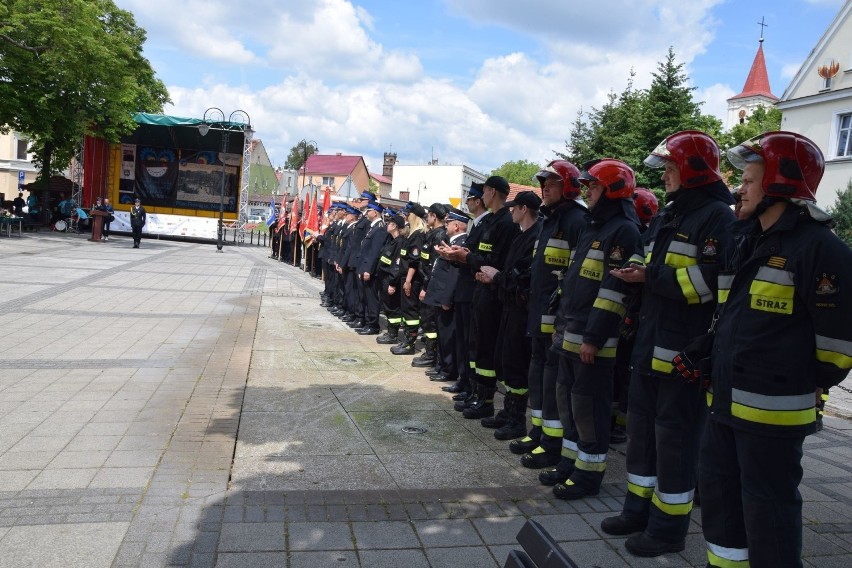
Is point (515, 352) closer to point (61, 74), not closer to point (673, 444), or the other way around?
point (673, 444)

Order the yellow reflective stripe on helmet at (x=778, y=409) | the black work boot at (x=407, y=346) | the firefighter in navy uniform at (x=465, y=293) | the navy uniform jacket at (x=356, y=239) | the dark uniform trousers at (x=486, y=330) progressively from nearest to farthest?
1. the yellow reflective stripe on helmet at (x=778, y=409)
2. the dark uniform trousers at (x=486, y=330)
3. the firefighter in navy uniform at (x=465, y=293)
4. the black work boot at (x=407, y=346)
5. the navy uniform jacket at (x=356, y=239)

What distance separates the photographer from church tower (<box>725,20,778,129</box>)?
84500 millimetres

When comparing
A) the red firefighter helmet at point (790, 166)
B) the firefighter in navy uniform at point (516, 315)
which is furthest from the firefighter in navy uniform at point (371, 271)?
the red firefighter helmet at point (790, 166)

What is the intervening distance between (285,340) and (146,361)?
92.4 inches

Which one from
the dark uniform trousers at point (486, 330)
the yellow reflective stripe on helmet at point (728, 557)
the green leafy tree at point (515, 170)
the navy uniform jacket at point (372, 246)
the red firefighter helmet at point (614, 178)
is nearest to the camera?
the yellow reflective stripe on helmet at point (728, 557)

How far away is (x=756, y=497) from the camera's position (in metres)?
2.93

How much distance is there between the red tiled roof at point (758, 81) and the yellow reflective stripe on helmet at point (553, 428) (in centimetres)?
9077

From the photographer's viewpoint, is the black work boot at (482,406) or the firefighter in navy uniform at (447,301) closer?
the black work boot at (482,406)

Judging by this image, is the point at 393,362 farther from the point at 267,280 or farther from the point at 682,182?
the point at 267,280

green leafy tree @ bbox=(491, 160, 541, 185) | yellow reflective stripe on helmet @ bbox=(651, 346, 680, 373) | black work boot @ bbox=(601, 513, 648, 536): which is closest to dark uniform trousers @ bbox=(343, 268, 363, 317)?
black work boot @ bbox=(601, 513, 648, 536)

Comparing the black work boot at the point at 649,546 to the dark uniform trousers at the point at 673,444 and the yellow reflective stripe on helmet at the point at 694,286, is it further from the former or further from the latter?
the yellow reflective stripe on helmet at the point at 694,286

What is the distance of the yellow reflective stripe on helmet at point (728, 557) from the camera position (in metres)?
3.13

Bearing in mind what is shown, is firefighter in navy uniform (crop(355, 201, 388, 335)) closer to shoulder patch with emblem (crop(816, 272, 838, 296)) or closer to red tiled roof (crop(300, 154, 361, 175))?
shoulder patch with emblem (crop(816, 272, 838, 296))

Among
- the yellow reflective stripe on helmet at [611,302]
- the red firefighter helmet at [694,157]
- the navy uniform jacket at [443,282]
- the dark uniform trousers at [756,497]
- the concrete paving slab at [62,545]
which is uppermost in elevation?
the red firefighter helmet at [694,157]
